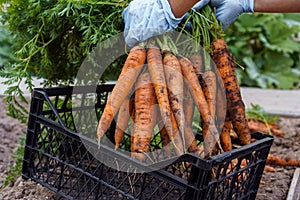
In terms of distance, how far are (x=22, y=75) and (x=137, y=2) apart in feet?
1.74

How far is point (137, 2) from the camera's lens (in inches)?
65.0

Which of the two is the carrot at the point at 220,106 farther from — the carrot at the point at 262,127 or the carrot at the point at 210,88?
the carrot at the point at 262,127

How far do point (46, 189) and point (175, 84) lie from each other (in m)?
0.67

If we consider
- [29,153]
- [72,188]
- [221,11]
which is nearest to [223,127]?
[221,11]

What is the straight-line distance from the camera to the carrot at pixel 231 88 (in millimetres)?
1711

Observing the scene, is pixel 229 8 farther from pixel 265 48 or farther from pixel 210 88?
pixel 265 48

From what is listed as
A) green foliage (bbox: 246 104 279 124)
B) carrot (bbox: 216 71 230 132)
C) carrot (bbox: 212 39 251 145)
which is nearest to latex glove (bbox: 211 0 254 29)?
carrot (bbox: 212 39 251 145)

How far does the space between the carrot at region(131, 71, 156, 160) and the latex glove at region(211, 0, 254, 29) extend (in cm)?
41

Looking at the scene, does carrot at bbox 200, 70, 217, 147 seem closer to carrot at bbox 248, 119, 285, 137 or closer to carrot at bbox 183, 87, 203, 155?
carrot at bbox 183, 87, 203, 155

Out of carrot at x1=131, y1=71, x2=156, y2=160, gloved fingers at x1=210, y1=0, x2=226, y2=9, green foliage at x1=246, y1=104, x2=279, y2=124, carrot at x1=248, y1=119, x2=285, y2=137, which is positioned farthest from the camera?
green foliage at x1=246, y1=104, x2=279, y2=124

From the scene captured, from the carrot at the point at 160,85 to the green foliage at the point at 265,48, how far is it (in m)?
3.26

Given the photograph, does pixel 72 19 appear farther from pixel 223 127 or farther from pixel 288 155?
pixel 288 155

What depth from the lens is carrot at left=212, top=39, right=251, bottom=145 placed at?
1.71 m

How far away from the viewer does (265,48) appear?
197 inches
